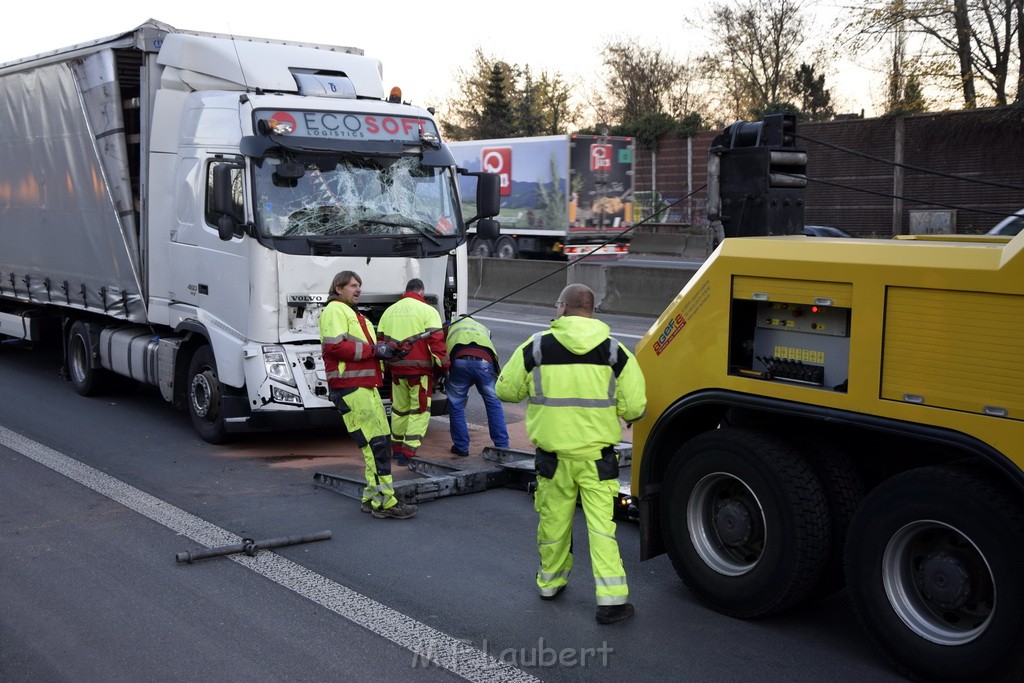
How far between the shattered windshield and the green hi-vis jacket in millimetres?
4237

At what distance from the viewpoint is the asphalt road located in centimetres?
507

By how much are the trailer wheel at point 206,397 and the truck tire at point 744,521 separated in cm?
524

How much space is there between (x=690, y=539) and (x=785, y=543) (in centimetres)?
67

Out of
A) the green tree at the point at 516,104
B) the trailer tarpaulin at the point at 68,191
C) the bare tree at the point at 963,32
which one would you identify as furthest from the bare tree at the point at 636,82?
the trailer tarpaulin at the point at 68,191

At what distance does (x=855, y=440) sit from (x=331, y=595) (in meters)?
2.92

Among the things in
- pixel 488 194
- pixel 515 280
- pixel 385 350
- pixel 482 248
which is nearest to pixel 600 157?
pixel 482 248

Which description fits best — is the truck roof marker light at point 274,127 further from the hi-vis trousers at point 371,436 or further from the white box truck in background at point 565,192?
the white box truck in background at point 565,192

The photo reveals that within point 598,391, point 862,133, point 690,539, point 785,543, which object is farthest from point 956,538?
point 862,133

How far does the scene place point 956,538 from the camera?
4.67 metres

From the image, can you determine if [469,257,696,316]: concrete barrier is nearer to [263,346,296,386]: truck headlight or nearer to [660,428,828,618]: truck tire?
[263,346,296,386]: truck headlight

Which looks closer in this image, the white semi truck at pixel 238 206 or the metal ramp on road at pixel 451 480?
the metal ramp on road at pixel 451 480

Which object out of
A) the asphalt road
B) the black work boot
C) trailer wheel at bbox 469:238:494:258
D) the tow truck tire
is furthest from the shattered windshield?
trailer wheel at bbox 469:238:494:258

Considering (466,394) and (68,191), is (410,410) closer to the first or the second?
(466,394)

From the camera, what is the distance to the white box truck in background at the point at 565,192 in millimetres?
30938
